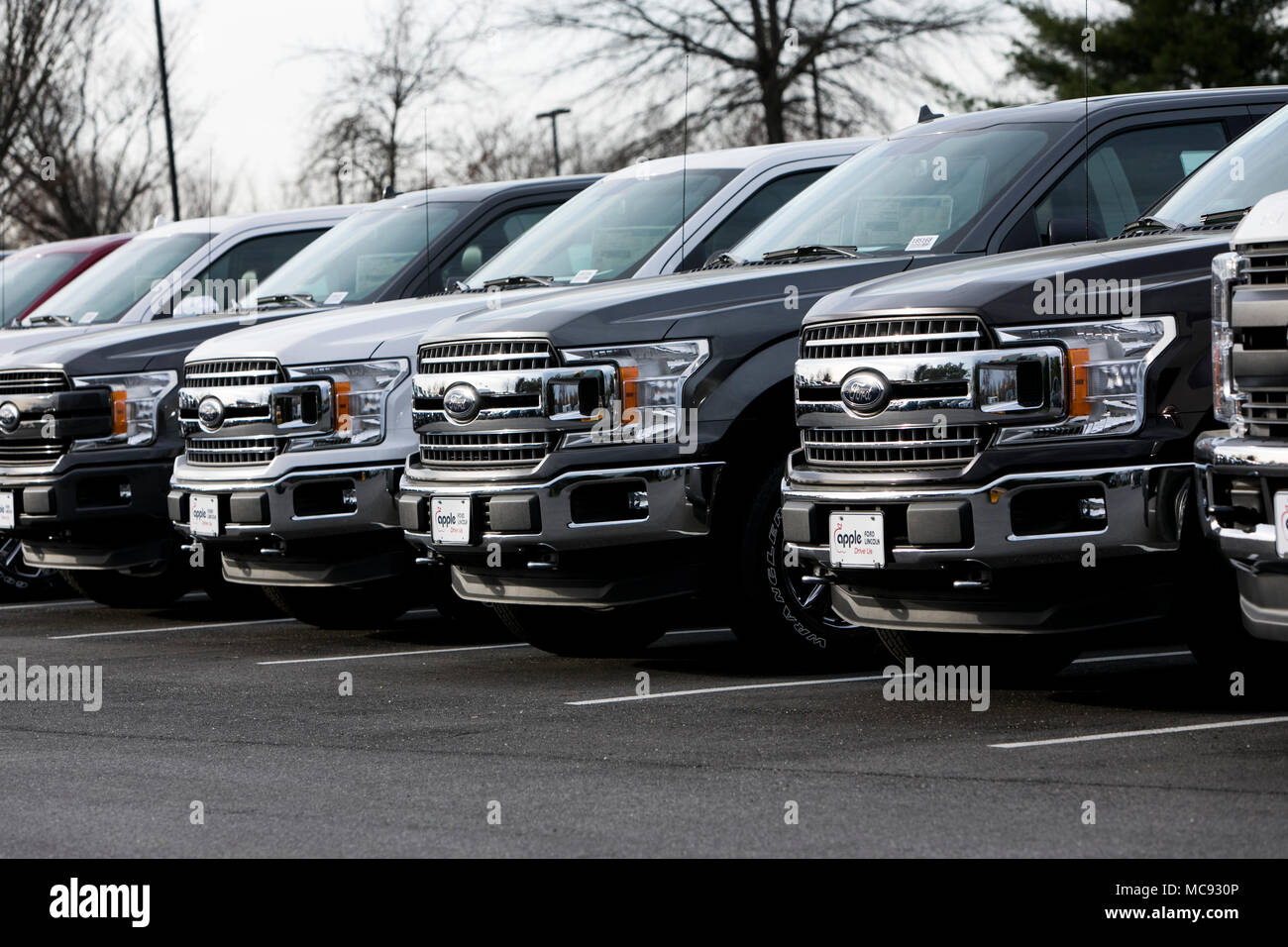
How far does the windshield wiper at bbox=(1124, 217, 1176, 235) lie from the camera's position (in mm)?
8203

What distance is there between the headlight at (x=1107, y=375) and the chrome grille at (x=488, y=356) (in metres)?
2.29

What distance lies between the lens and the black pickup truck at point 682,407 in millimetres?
8789

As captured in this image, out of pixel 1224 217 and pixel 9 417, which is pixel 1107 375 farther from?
pixel 9 417

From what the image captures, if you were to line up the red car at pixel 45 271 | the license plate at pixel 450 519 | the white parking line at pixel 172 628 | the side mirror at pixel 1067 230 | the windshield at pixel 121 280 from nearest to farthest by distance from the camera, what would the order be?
the side mirror at pixel 1067 230 < the license plate at pixel 450 519 < the white parking line at pixel 172 628 < the windshield at pixel 121 280 < the red car at pixel 45 271

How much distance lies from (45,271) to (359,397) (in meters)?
7.86

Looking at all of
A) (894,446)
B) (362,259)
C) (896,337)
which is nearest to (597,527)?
(894,446)

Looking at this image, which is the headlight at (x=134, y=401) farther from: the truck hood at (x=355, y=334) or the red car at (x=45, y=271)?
the red car at (x=45, y=271)

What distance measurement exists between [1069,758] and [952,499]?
3.39 feet

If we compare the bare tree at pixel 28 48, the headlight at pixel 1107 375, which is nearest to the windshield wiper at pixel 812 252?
the headlight at pixel 1107 375

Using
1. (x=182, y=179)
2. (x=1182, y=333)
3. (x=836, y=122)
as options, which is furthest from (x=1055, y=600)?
(x=182, y=179)

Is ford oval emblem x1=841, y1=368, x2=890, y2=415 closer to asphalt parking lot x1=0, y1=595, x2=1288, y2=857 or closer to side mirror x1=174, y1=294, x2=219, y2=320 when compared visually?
asphalt parking lot x1=0, y1=595, x2=1288, y2=857

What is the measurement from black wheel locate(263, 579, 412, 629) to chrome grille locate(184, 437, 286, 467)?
770 mm
